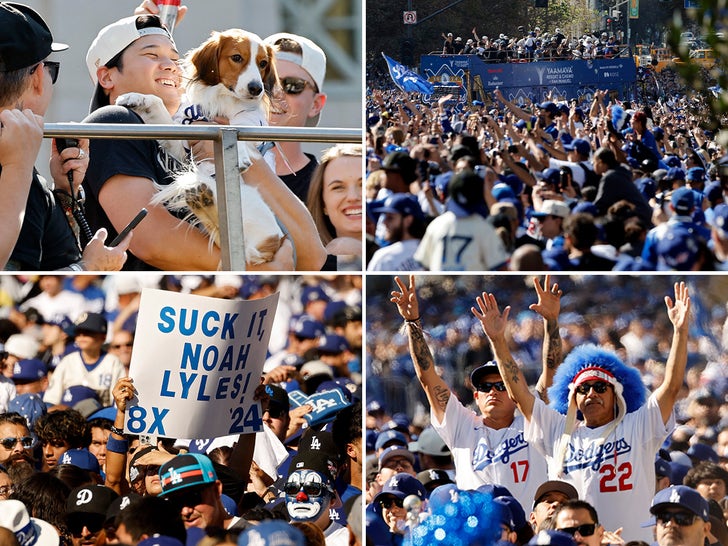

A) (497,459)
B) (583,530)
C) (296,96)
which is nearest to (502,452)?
(497,459)

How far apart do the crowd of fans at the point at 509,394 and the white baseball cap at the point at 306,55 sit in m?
0.84

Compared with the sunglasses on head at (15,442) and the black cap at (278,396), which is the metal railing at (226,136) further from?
the sunglasses on head at (15,442)

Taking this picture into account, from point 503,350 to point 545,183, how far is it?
855 mm

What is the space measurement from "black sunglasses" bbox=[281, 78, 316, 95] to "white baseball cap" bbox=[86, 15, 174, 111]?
502mm

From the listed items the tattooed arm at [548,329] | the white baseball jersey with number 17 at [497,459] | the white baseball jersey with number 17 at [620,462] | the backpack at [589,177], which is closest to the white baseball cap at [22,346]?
the white baseball jersey with number 17 at [497,459]

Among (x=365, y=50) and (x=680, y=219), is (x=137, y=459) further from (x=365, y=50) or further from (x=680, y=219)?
(x=680, y=219)

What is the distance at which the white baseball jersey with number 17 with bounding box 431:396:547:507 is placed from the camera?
4324mm

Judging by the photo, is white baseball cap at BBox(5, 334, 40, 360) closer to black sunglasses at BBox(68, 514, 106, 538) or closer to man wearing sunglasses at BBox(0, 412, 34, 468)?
man wearing sunglasses at BBox(0, 412, 34, 468)

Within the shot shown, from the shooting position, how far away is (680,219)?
4672 mm

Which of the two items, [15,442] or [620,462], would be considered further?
[15,442]

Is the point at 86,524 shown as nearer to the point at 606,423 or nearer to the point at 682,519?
the point at 606,423

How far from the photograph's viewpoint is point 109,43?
4.45m

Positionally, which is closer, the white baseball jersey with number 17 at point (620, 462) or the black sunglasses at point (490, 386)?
the white baseball jersey with number 17 at point (620, 462)

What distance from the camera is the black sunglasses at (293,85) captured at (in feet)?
15.2
